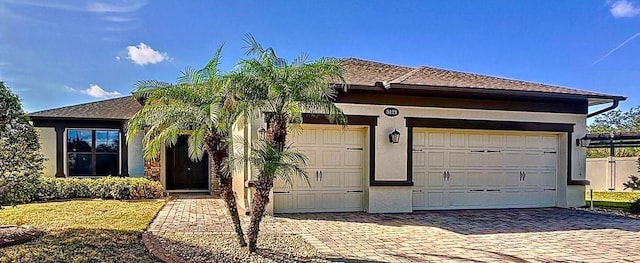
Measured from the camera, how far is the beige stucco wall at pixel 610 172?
15523 mm

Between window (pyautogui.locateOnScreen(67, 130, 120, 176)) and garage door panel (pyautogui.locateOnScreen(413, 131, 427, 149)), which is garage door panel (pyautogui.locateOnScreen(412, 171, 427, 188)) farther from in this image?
window (pyautogui.locateOnScreen(67, 130, 120, 176))

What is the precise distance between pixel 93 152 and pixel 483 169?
1298 centimetres

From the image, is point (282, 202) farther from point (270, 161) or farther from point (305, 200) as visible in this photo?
point (270, 161)

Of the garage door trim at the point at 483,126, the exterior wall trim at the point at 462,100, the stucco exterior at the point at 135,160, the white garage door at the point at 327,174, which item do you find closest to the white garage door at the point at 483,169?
the garage door trim at the point at 483,126

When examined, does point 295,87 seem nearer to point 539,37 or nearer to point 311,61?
point 311,61

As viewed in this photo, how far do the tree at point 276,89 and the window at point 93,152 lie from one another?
1101 centimetres

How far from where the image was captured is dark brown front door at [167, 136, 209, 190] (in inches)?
565

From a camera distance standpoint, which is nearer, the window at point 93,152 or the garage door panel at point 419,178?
the garage door panel at point 419,178

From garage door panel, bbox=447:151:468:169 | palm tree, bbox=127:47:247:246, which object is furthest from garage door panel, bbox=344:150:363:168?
palm tree, bbox=127:47:247:246

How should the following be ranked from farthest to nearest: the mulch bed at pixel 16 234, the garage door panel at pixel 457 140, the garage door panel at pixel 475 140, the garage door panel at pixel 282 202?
the garage door panel at pixel 475 140 → the garage door panel at pixel 457 140 → the garage door panel at pixel 282 202 → the mulch bed at pixel 16 234

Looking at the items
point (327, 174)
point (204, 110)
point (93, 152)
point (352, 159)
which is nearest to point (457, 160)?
point (352, 159)

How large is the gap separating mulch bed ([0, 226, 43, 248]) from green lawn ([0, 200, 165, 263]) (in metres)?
0.16

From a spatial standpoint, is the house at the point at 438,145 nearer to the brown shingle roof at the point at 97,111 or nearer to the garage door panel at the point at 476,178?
the garage door panel at the point at 476,178

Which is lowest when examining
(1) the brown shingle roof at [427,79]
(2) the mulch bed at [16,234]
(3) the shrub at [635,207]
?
(3) the shrub at [635,207]
